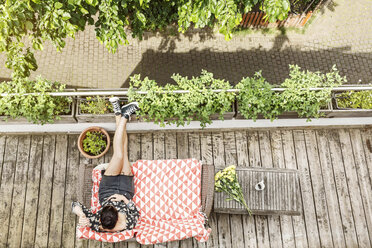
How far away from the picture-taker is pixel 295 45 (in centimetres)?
778

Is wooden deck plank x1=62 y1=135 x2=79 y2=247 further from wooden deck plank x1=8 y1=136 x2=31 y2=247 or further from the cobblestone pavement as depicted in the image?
the cobblestone pavement

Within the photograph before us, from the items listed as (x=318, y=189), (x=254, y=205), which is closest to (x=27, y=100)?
(x=254, y=205)

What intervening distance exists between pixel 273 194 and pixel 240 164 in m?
0.91

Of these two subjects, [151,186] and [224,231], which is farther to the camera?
[224,231]

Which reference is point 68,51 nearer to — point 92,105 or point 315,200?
point 92,105

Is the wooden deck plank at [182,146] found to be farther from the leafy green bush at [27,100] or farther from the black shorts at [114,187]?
the leafy green bush at [27,100]

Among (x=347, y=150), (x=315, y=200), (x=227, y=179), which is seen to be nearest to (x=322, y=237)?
(x=315, y=200)

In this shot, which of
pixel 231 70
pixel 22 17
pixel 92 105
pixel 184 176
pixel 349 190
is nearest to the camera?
pixel 22 17

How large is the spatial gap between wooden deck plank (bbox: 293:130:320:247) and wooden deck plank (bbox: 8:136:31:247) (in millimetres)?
4904

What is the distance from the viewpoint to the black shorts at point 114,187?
439 centimetres

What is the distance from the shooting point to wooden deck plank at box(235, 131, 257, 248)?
4.85 meters

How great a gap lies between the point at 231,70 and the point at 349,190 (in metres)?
3.85

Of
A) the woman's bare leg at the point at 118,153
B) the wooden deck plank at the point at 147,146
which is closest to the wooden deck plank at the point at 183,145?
the wooden deck plank at the point at 147,146

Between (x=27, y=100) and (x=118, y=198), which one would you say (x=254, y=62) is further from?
(x=27, y=100)
